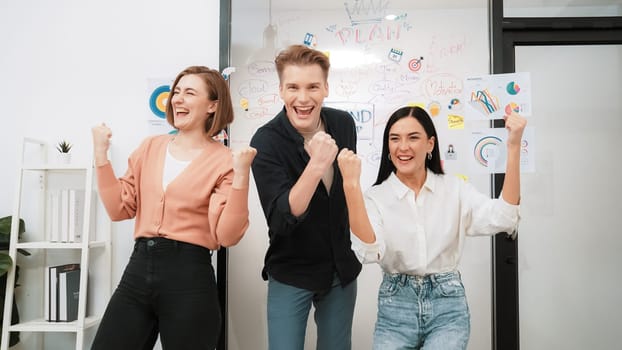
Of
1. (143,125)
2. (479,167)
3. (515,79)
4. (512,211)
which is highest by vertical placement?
(515,79)

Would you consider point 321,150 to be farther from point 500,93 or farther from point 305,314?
point 500,93

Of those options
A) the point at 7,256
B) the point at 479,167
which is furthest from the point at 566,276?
the point at 7,256

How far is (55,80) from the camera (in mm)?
2400

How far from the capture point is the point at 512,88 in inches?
82.0

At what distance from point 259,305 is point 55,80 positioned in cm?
157

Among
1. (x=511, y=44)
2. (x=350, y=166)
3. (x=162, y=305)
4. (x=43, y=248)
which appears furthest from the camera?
(x=511, y=44)

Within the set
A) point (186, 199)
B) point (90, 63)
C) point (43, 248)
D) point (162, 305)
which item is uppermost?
point (90, 63)

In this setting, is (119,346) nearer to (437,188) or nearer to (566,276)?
(437,188)

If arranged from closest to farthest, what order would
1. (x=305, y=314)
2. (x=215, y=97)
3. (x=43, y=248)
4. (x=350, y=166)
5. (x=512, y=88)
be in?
(x=350, y=166)
(x=305, y=314)
(x=215, y=97)
(x=512, y=88)
(x=43, y=248)

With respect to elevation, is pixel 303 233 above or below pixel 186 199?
below

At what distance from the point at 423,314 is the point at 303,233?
48 centimetres

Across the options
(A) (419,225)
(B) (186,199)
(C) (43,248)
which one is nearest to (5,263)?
(C) (43,248)

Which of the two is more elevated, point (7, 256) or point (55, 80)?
point (55, 80)

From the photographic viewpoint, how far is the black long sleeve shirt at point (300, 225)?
1594 millimetres
